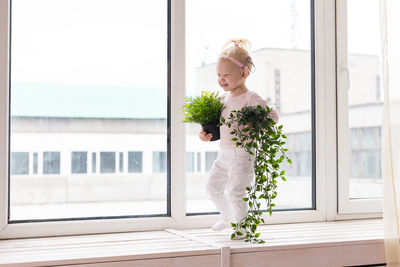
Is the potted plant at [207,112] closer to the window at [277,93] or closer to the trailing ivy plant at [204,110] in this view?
the trailing ivy plant at [204,110]

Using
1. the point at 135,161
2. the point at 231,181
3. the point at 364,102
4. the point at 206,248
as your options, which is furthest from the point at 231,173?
the point at 364,102

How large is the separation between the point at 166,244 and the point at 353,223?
822 mm

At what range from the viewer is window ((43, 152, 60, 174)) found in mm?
1734

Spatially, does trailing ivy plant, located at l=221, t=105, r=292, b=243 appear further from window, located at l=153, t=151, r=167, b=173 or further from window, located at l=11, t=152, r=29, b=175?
window, located at l=11, t=152, r=29, b=175

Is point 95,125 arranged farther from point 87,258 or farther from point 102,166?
point 87,258

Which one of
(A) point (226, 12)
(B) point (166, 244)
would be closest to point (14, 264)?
(B) point (166, 244)

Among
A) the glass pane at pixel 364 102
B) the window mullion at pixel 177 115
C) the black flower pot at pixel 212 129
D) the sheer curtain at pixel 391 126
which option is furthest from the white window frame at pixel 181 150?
the sheer curtain at pixel 391 126

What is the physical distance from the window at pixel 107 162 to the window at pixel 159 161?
0.14 m

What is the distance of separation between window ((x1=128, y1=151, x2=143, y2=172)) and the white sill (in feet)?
0.74

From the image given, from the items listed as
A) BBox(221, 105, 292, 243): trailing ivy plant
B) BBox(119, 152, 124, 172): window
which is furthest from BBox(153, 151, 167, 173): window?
BBox(221, 105, 292, 243): trailing ivy plant

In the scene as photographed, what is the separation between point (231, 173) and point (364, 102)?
0.83 meters

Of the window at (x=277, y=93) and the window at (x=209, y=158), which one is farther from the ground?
the window at (x=277, y=93)

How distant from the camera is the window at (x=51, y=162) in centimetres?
173

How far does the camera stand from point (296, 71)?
2.07m
